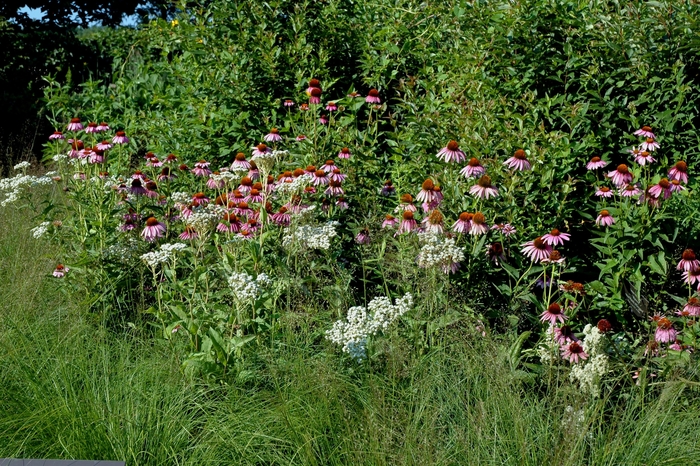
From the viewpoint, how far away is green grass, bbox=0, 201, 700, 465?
8.89 feet

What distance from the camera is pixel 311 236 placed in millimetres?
3520

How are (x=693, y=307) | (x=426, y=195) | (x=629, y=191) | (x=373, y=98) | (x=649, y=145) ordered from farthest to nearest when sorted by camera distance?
1. (x=373, y=98)
2. (x=649, y=145)
3. (x=629, y=191)
4. (x=426, y=195)
5. (x=693, y=307)

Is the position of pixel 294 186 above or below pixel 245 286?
above

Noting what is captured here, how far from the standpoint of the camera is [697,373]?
3.26 metres

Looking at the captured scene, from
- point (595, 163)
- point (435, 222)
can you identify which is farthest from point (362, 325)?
point (595, 163)

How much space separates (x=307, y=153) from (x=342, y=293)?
1.31 meters

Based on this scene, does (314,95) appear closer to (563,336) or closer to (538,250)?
(538,250)

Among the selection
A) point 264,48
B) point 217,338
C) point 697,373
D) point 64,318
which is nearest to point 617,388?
point 697,373

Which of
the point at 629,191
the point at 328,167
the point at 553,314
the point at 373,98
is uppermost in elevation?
the point at 373,98

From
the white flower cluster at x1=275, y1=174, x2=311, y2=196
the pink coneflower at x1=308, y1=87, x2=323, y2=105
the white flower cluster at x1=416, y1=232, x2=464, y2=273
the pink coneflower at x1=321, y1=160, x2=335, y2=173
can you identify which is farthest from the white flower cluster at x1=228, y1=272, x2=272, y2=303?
the pink coneflower at x1=308, y1=87, x2=323, y2=105

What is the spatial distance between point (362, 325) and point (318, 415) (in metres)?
0.44

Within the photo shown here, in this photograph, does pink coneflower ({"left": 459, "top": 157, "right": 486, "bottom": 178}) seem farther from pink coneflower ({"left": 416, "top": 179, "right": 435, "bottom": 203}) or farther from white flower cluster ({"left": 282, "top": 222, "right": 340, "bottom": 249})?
white flower cluster ({"left": 282, "top": 222, "right": 340, "bottom": 249})

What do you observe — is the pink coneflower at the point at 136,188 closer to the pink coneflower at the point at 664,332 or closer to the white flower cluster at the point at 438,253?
the white flower cluster at the point at 438,253

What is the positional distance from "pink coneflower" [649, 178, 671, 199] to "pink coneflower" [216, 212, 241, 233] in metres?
1.91
